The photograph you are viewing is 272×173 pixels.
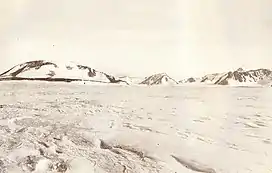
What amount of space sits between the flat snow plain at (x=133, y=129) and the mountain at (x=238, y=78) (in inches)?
0.9

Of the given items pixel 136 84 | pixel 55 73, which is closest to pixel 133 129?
pixel 136 84

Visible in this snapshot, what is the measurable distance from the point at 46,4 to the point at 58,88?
0.94 ft

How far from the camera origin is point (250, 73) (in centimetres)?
136

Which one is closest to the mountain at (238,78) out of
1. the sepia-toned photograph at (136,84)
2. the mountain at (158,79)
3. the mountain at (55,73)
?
the sepia-toned photograph at (136,84)

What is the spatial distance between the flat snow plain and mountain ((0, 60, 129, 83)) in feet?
0.08

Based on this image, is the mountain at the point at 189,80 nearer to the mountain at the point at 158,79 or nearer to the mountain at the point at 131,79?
the mountain at the point at 158,79

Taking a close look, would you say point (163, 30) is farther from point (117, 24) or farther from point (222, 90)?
point (222, 90)

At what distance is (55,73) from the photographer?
4.42 feet

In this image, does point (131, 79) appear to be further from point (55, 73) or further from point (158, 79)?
point (55, 73)

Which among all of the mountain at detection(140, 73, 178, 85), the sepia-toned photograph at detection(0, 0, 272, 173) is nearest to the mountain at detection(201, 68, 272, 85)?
the sepia-toned photograph at detection(0, 0, 272, 173)

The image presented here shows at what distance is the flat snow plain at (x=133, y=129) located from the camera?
1.26 metres

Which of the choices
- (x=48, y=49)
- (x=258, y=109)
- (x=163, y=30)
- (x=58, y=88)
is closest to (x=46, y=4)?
(x=48, y=49)

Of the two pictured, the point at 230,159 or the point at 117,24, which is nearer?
the point at 230,159

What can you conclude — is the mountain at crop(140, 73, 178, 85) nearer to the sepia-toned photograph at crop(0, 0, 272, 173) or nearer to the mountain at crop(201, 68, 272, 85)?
the sepia-toned photograph at crop(0, 0, 272, 173)
